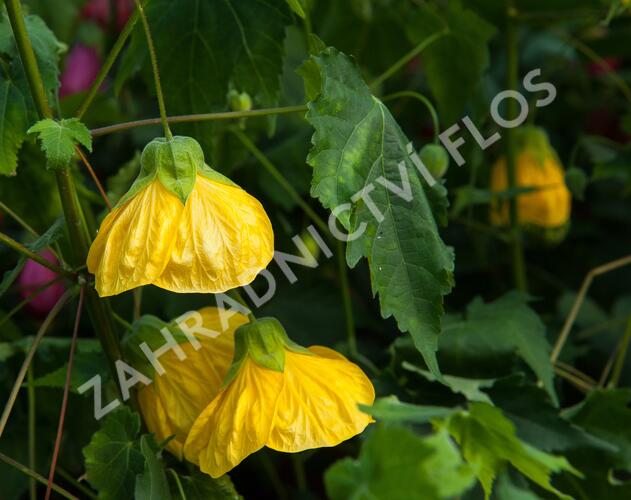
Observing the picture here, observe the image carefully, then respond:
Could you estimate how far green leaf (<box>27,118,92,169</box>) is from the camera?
0.56 metres

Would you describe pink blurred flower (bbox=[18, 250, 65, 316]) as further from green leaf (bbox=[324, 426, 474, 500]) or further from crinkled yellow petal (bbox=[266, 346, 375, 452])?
green leaf (bbox=[324, 426, 474, 500])

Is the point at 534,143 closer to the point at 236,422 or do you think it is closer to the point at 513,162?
the point at 513,162

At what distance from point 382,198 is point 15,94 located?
0.90ft

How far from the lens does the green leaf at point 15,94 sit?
0.68 m

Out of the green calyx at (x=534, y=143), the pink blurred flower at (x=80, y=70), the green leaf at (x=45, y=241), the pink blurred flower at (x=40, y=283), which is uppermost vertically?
the pink blurred flower at (x=80, y=70)

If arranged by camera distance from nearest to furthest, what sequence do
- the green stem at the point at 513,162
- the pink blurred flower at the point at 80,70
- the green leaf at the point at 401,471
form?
the green leaf at the point at 401,471, the green stem at the point at 513,162, the pink blurred flower at the point at 80,70

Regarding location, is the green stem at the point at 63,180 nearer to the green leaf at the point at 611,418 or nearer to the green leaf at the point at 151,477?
the green leaf at the point at 151,477

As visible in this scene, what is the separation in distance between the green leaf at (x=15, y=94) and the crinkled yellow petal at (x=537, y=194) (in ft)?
1.77

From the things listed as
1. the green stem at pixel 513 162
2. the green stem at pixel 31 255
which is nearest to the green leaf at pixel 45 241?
the green stem at pixel 31 255

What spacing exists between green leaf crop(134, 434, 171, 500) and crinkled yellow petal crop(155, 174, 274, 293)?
0.14 m

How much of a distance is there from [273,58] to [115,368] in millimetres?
272

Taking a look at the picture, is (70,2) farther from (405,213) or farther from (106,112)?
(405,213)

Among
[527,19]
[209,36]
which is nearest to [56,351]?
[209,36]

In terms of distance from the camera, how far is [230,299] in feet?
2.23
